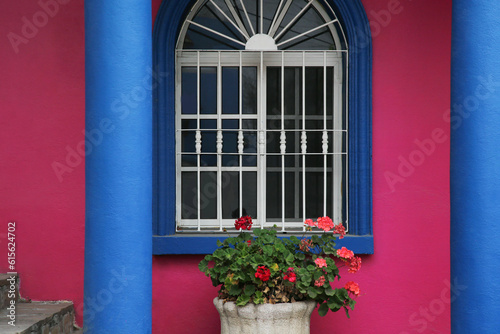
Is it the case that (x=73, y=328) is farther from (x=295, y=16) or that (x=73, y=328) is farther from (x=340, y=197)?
(x=295, y=16)

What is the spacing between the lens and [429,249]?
4.83 metres

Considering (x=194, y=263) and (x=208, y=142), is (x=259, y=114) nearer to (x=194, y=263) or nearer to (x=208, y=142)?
(x=208, y=142)

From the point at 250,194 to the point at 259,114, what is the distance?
68cm

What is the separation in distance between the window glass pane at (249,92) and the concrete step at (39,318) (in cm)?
218

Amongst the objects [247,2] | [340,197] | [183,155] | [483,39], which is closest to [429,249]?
[340,197]

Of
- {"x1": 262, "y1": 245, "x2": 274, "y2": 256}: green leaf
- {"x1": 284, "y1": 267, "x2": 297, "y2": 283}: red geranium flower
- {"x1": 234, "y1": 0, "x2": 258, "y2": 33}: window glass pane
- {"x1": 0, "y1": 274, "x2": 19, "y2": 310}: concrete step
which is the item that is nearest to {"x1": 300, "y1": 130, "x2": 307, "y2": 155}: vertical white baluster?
{"x1": 234, "y1": 0, "x2": 258, "y2": 33}: window glass pane

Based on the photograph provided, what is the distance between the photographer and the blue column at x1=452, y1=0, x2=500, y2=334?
3.68 metres

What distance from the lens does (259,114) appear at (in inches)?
195

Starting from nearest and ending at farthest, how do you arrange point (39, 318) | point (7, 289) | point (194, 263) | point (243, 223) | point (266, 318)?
1. point (266, 318)
2. point (39, 318)
3. point (243, 223)
4. point (7, 289)
5. point (194, 263)

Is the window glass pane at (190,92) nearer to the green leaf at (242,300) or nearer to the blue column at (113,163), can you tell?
the blue column at (113,163)

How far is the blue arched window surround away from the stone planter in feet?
2.92

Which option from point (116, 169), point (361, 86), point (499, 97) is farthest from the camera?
point (361, 86)

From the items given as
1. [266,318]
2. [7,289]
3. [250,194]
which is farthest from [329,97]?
[7,289]

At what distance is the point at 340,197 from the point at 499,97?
1670mm
